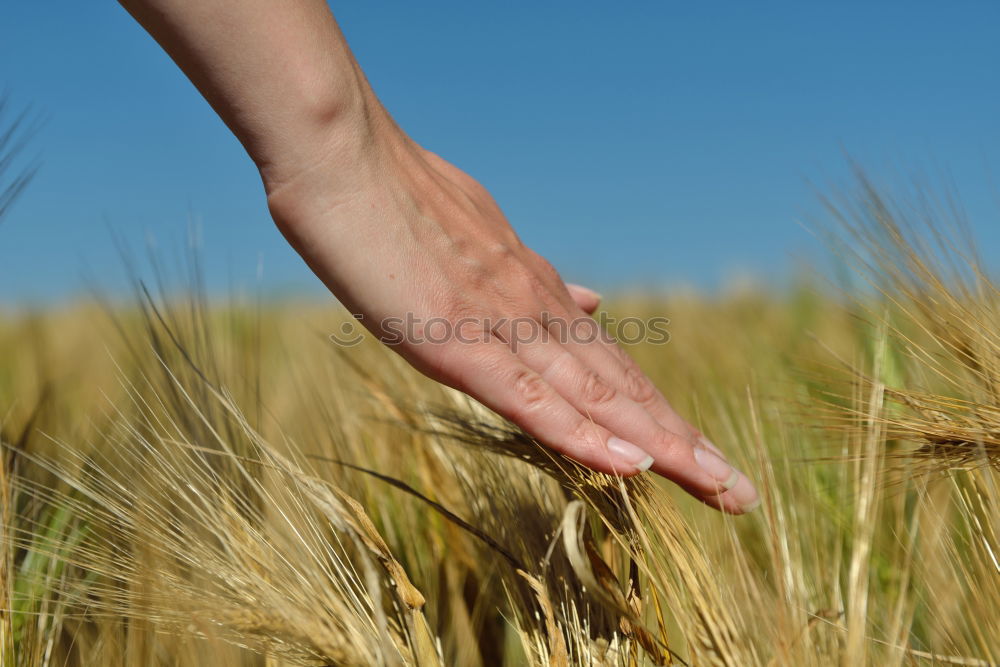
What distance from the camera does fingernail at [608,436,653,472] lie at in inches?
22.5

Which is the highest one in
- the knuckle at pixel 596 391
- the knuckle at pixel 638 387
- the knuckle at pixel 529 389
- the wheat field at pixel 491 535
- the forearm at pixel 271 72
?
the forearm at pixel 271 72

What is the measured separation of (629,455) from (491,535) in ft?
0.70

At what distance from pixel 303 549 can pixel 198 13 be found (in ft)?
1.49

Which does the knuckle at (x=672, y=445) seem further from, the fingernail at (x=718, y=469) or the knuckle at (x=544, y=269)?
the knuckle at (x=544, y=269)

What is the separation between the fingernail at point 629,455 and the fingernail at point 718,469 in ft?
0.22

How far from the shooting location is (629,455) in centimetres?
58

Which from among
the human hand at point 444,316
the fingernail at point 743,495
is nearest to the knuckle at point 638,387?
the human hand at point 444,316

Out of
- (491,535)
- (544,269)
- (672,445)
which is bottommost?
(491,535)

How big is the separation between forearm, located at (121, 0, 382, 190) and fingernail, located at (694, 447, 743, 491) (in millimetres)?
408

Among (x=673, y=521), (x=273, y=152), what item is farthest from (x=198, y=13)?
(x=673, y=521)

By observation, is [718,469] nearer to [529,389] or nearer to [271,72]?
[529,389]

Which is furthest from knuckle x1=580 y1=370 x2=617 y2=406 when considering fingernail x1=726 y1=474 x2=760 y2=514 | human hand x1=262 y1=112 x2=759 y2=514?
fingernail x1=726 y1=474 x2=760 y2=514

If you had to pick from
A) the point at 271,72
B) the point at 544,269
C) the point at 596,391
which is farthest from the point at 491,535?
the point at 271,72

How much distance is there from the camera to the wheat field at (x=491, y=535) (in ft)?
1.67
